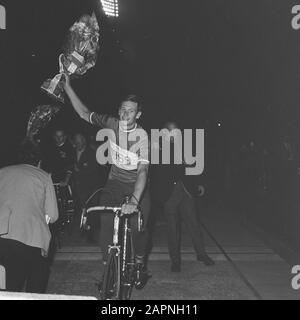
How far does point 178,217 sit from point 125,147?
2.38 meters

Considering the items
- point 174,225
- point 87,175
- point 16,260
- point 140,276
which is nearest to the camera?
point 16,260

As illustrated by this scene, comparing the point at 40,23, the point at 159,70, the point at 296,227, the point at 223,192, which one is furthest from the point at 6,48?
the point at 159,70

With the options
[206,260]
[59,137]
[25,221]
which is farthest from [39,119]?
[25,221]

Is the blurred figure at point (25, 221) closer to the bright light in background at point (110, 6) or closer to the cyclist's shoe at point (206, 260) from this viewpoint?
the cyclist's shoe at point (206, 260)

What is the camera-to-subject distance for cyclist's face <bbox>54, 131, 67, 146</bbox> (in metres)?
9.74

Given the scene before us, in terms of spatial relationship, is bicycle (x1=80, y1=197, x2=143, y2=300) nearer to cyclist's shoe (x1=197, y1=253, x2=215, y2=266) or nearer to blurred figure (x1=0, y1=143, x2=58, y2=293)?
blurred figure (x1=0, y1=143, x2=58, y2=293)

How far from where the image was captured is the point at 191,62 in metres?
21.5

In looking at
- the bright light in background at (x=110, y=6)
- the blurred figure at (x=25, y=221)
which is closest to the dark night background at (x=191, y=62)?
the blurred figure at (x=25, y=221)

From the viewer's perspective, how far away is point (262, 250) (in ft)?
26.2

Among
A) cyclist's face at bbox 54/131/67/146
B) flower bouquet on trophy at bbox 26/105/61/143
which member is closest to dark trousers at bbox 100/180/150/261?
cyclist's face at bbox 54/131/67/146

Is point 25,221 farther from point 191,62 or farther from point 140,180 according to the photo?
point 191,62

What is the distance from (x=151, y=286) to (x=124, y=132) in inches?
87.6

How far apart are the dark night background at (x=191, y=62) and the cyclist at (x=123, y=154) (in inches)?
37.9

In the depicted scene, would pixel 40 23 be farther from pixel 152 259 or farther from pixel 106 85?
pixel 106 85
